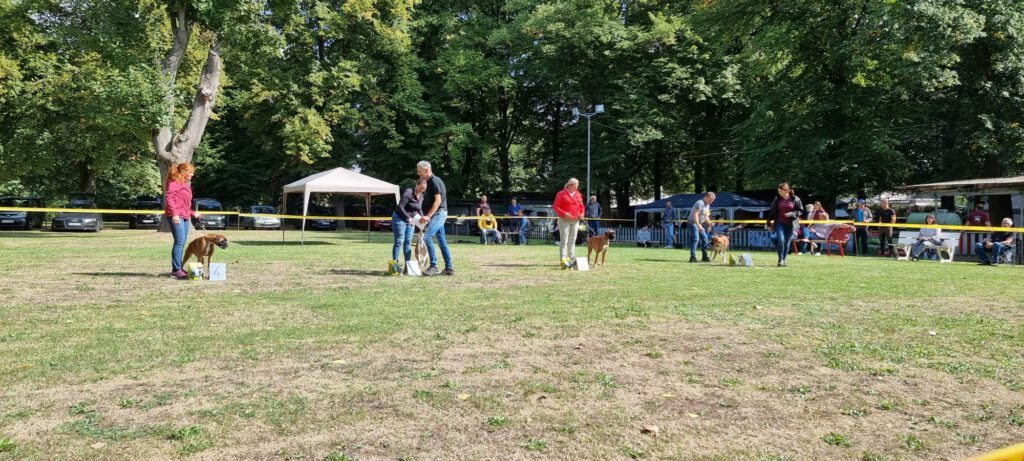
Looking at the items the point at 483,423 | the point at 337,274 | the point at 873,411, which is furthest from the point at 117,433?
the point at 337,274

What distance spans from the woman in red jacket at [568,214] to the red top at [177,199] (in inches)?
241

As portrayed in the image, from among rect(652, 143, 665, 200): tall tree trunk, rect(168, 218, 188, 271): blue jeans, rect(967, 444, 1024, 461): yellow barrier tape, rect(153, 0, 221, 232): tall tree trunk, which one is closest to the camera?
rect(967, 444, 1024, 461): yellow barrier tape

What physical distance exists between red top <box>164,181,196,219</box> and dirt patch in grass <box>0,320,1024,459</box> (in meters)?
5.66

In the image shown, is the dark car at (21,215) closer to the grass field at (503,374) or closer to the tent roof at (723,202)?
the grass field at (503,374)

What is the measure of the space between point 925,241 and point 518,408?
18146 mm

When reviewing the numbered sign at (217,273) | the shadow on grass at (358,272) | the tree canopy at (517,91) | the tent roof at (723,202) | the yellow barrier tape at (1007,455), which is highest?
the tree canopy at (517,91)

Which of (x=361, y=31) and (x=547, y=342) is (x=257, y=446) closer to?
(x=547, y=342)

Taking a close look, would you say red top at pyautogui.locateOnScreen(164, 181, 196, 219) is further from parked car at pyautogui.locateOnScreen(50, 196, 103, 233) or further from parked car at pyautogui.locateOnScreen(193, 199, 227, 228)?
parked car at pyautogui.locateOnScreen(193, 199, 227, 228)

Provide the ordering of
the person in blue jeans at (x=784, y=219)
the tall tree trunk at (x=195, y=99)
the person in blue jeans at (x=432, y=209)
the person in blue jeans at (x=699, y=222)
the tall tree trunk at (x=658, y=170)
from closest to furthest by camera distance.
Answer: the person in blue jeans at (x=432, y=209) → the person in blue jeans at (x=784, y=219) → the person in blue jeans at (x=699, y=222) → the tall tree trunk at (x=195, y=99) → the tall tree trunk at (x=658, y=170)

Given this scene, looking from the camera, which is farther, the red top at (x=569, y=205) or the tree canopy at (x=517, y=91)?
the tree canopy at (x=517, y=91)

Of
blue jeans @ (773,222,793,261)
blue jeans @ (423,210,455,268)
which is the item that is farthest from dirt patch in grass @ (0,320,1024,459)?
blue jeans @ (773,222,793,261)

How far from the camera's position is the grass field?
3.33m

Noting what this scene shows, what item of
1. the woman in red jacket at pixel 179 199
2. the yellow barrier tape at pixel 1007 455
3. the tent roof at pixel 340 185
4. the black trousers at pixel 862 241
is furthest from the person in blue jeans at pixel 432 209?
the black trousers at pixel 862 241

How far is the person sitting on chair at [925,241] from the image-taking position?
1809cm
